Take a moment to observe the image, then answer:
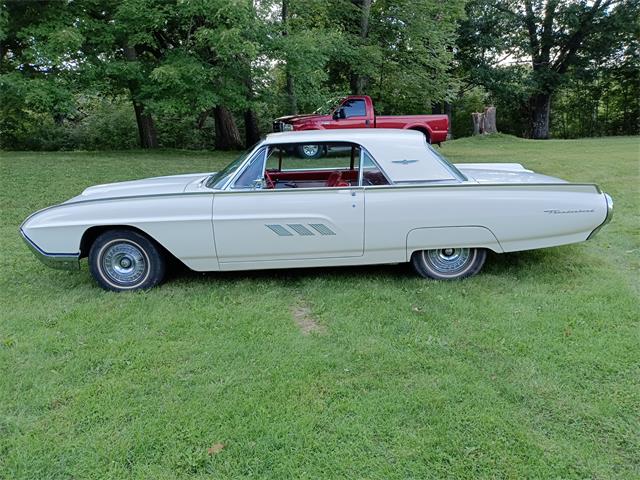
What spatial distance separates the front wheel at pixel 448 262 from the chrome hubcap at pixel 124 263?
98.6 inches

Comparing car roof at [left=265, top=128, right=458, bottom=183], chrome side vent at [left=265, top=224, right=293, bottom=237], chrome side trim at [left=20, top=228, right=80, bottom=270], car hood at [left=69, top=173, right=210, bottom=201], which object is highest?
car roof at [left=265, top=128, right=458, bottom=183]

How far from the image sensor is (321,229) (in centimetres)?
422

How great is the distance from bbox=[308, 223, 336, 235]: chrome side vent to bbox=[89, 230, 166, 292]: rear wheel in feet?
4.72

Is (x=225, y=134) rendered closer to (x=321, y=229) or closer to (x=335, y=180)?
(x=335, y=180)

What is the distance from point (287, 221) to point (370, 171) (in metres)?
0.92

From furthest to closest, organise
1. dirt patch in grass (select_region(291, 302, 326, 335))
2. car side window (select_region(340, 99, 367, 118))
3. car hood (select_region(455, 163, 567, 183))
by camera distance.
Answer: car side window (select_region(340, 99, 367, 118))
car hood (select_region(455, 163, 567, 183))
dirt patch in grass (select_region(291, 302, 326, 335))

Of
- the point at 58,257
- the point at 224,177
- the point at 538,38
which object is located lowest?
the point at 58,257

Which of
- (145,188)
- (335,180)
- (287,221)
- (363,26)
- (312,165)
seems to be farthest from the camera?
(363,26)

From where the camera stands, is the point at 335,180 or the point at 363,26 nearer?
the point at 335,180

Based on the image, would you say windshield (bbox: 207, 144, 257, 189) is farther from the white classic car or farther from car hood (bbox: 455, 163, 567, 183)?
car hood (bbox: 455, 163, 567, 183)

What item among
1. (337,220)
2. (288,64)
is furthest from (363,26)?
(337,220)

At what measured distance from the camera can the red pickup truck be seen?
1345cm

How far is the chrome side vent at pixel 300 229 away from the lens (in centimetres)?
420

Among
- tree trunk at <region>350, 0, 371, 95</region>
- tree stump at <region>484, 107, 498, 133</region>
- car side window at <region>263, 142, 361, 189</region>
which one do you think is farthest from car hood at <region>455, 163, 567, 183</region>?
tree stump at <region>484, 107, 498, 133</region>
